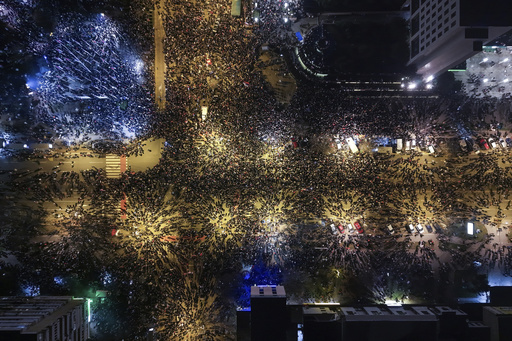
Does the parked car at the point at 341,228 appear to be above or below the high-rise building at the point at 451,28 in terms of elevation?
below

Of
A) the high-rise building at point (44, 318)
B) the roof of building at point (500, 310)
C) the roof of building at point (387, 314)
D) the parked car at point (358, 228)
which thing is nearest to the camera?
the high-rise building at point (44, 318)

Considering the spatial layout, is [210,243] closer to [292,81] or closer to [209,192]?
[209,192]

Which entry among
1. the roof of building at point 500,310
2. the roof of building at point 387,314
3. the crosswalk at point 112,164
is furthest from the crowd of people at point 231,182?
the roof of building at point 500,310

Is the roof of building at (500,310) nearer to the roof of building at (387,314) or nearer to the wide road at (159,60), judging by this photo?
the roof of building at (387,314)

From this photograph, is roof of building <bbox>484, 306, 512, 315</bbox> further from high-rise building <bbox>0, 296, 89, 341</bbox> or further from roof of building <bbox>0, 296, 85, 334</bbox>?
roof of building <bbox>0, 296, 85, 334</bbox>

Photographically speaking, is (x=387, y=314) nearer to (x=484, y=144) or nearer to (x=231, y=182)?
(x=231, y=182)

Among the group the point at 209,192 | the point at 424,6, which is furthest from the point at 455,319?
the point at 424,6

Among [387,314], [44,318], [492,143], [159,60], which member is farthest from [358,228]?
[44,318]

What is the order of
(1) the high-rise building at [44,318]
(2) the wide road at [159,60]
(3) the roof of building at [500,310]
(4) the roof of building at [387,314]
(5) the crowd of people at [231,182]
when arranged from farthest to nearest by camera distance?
(2) the wide road at [159,60] → (5) the crowd of people at [231,182] → (3) the roof of building at [500,310] → (4) the roof of building at [387,314] → (1) the high-rise building at [44,318]
